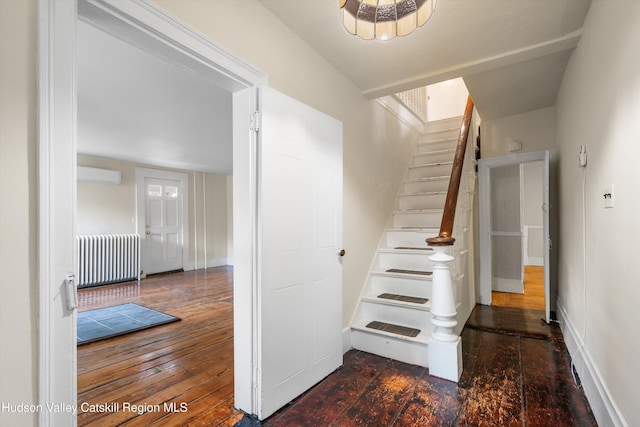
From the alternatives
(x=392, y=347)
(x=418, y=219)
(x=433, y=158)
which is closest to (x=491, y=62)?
(x=418, y=219)

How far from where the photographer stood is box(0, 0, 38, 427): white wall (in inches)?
34.2

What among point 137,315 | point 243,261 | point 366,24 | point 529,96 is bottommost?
point 137,315

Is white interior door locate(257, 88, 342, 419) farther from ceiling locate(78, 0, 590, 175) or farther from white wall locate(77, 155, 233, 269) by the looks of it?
white wall locate(77, 155, 233, 269)

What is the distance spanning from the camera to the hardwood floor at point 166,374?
5.67ft

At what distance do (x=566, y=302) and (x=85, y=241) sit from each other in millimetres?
6719

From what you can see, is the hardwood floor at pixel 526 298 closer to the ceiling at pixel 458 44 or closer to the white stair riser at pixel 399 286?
the white stair riser at pixel 399 286

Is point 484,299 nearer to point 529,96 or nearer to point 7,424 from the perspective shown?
point 529,96

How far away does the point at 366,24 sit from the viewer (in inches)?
48.8

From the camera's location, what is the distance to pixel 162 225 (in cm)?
633

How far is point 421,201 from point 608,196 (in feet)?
6.93

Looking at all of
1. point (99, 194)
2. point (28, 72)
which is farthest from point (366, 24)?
point (99, 194)

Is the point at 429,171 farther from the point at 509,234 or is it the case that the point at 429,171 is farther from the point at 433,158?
the point at 509,234

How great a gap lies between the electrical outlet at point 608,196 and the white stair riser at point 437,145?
→ 2.76 meters

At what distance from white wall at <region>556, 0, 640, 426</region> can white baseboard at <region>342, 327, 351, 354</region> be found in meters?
1.54
